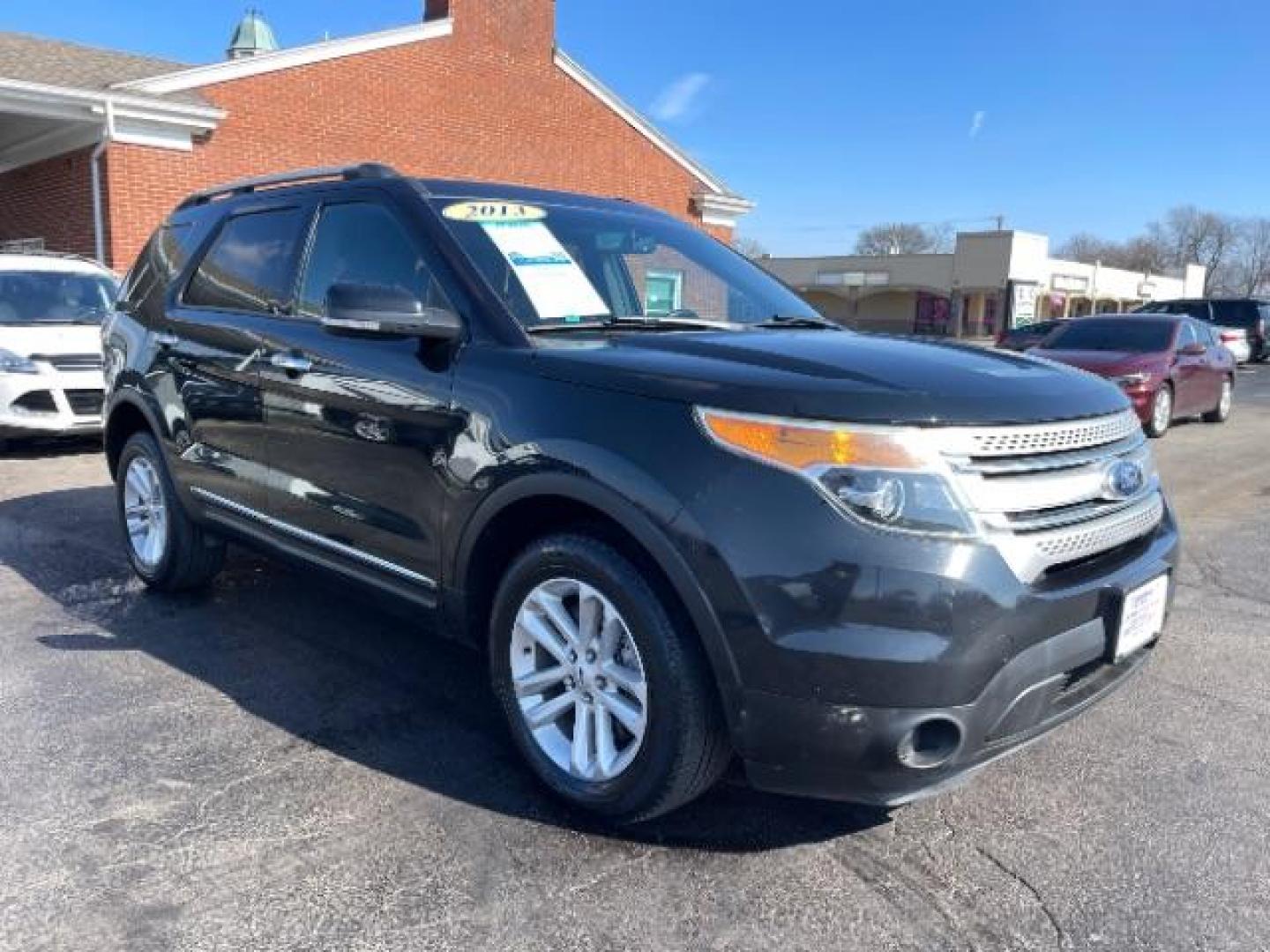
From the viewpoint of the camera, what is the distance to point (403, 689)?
3.78 metres

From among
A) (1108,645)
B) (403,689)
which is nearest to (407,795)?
(403,689)

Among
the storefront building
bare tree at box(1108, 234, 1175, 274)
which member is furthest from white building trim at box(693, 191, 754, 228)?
bare tree at box(1108, 234, 1175, 274)

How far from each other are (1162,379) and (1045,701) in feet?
33.0

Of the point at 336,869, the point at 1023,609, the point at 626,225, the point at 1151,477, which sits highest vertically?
the point at 626,225

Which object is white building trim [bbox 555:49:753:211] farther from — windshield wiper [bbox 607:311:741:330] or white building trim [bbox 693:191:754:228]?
windshield wiper [bbox 607:311:741:330]

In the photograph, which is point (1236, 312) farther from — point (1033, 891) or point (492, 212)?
point (1033, 891)

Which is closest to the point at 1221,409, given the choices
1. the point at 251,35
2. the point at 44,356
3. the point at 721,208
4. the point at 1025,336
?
the point at 1025,336

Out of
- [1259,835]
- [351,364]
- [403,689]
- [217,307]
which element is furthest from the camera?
[217,307]

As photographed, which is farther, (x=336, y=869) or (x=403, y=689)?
(x=403, y=689)

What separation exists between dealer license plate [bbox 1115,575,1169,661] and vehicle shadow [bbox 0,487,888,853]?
2.74ft

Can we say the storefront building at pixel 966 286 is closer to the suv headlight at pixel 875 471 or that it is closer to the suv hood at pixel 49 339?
the suv hood at pixel 49 339

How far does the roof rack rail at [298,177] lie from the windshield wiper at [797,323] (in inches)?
56.0

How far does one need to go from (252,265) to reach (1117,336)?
34.6ft

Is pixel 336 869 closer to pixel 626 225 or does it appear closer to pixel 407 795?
pixel 407 795
